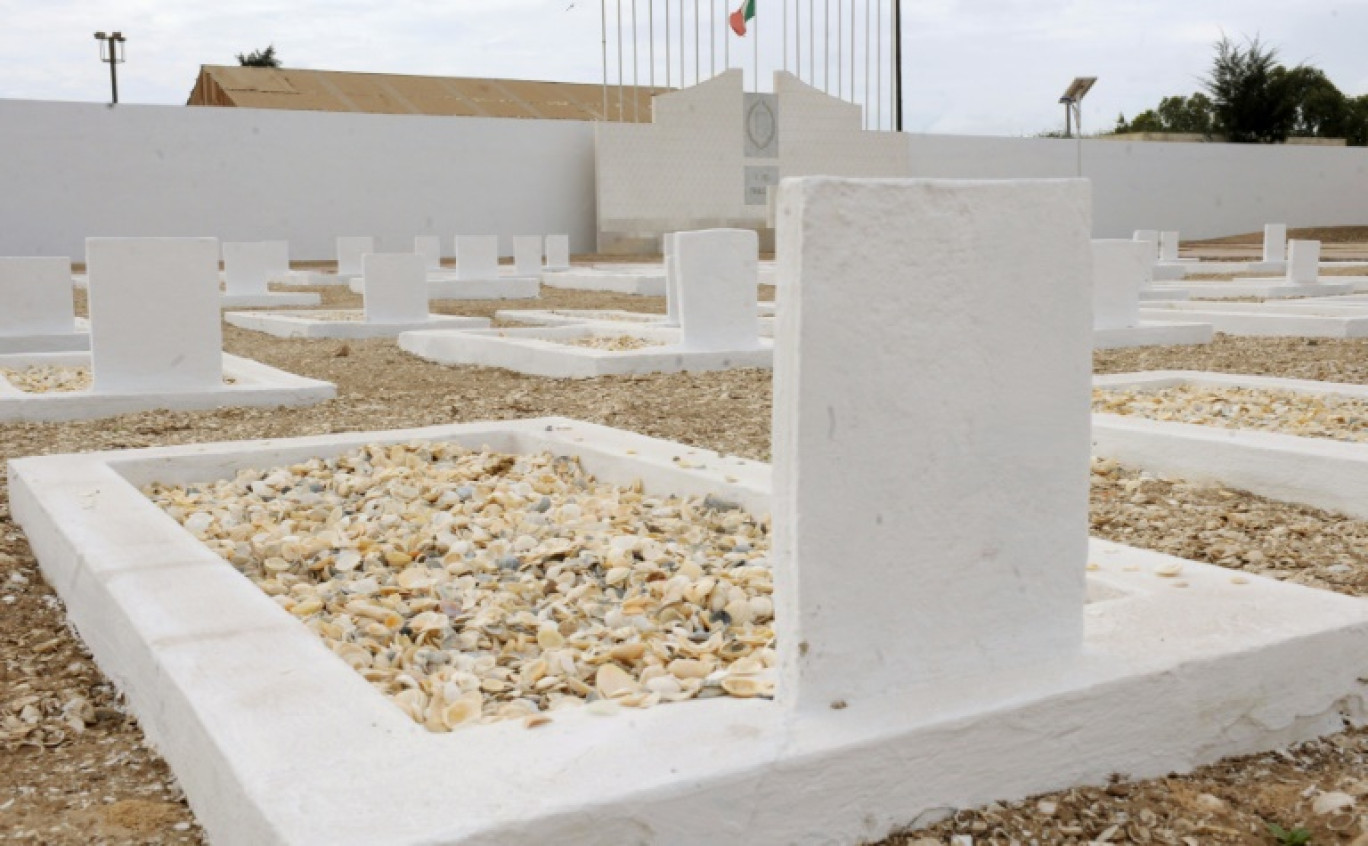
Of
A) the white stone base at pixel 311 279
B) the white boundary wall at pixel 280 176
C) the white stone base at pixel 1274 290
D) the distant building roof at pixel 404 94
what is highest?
the distant building roof at pixel 404 94

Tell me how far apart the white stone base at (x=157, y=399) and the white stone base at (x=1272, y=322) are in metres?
6.99

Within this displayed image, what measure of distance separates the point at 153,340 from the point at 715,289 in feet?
11.2

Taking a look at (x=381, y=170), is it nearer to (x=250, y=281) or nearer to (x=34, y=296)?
(x=250, y=281)

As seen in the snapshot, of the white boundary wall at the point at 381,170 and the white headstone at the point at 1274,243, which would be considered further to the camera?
the white boundary wall at the point at 381,170

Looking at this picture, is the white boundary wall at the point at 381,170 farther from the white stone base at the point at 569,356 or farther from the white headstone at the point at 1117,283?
the white stone base at the point at 569,356

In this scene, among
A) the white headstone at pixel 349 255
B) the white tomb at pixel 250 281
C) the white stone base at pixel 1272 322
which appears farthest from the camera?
the white headstone at pixel 349 255

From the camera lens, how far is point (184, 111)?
26203 millimetres

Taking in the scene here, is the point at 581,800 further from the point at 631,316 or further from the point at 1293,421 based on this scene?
the point at 631,316

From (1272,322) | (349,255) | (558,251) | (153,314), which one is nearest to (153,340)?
(153,314)

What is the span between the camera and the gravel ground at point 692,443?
7.20 feet

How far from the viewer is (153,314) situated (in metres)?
7.02

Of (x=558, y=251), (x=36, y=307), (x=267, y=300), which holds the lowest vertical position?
(x=267, y=300)

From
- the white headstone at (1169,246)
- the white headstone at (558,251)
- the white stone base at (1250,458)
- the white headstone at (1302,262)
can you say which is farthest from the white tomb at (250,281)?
the white headstone at (1169,246)

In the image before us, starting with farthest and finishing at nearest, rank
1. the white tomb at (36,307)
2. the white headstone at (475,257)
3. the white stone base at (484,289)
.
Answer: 1. the white headstone at (475,257)
2. the white stone base at (484,289)
3. the white tomb at (36,307)
